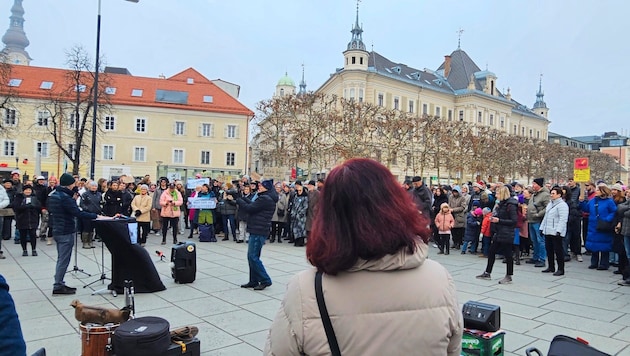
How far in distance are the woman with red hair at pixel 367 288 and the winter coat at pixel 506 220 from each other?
7.67m

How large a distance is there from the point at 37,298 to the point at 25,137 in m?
51.8

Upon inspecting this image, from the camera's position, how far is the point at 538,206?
11289 millimetres

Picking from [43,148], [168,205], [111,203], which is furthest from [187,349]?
[43,148]

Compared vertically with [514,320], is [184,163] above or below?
above

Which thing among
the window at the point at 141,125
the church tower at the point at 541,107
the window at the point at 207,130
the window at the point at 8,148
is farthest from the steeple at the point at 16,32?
the church tower at the point at 541,107

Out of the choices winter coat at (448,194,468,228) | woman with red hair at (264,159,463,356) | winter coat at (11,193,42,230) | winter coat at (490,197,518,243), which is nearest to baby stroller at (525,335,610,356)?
woman with red hair at (264,159,463,356)

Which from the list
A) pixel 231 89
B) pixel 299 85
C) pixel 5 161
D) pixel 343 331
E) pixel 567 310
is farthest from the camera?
pixel 299 85

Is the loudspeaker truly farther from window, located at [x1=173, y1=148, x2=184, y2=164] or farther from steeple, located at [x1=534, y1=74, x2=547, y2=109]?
steeple, located at [x1=534, y1=74, x2=547, y2=109]

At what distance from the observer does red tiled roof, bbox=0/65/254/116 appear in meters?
50.7

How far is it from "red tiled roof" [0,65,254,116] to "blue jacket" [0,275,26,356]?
2081 inches

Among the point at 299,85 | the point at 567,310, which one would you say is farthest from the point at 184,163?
the point at 299,85

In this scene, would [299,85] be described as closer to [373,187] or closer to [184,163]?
[184,163]

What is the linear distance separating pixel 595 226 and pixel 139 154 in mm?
51216

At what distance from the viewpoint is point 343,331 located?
172 cm
